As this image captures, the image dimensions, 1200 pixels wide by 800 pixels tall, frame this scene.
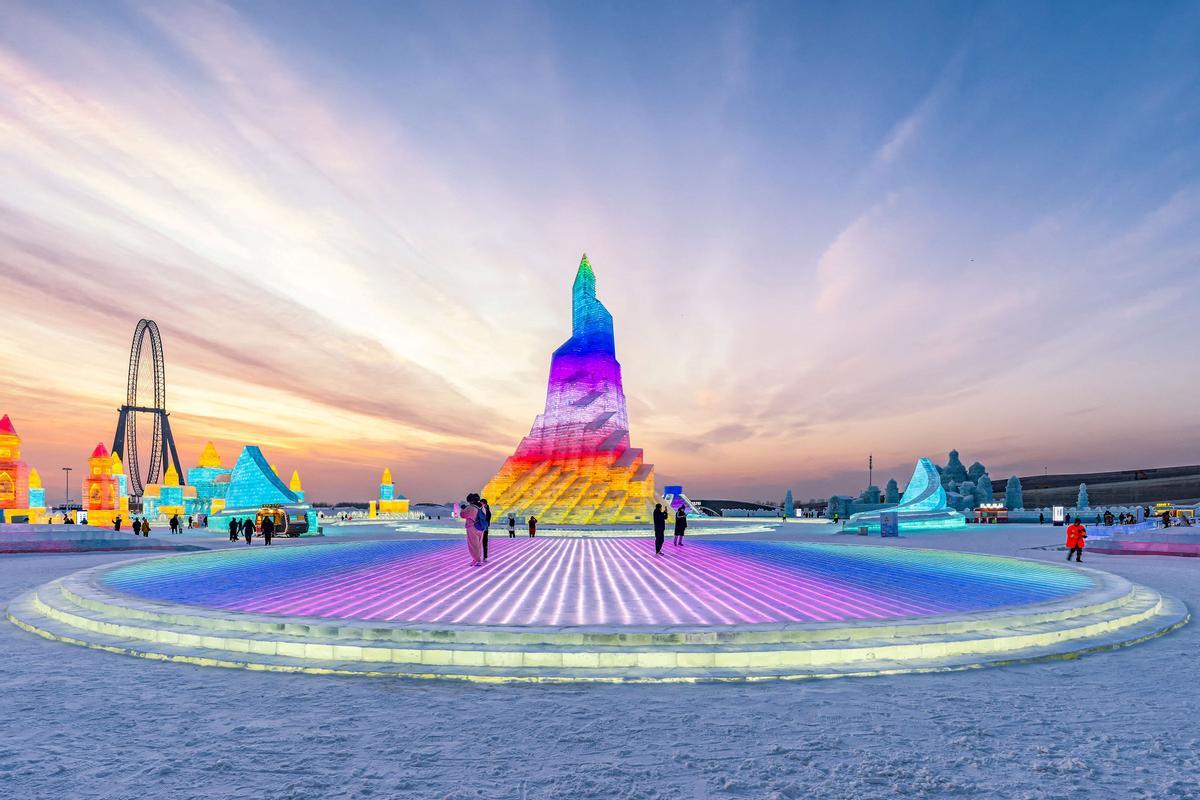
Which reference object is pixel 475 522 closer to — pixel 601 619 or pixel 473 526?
pixel 473 526

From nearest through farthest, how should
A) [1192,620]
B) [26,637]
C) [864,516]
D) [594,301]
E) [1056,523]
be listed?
1. [26,637]
2. [1192,620]
3. [864,516]
4. [1056,523]
5. [594,301]

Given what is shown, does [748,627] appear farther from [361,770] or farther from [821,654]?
[361,770]

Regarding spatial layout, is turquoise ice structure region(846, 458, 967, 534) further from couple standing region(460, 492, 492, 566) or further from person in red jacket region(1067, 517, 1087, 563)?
couple standing region(460, 492, 492, 566)

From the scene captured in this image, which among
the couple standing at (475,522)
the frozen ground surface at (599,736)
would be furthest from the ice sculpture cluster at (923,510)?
the frozen ground surface at (599,736)

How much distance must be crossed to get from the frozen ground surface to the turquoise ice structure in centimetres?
3217

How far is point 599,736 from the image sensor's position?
4727 millimetres

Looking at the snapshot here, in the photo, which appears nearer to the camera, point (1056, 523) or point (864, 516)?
point (864, 516)

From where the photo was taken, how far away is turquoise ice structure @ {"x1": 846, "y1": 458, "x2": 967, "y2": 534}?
40.3 metres

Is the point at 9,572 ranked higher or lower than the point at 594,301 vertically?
lower

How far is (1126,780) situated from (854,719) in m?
1.66

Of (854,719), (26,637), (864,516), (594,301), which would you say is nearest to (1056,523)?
(864,516)

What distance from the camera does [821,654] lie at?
667cm

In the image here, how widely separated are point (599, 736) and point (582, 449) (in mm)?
43684

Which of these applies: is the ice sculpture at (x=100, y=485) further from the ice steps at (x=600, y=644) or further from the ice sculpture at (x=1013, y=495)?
the ice sculpture at (x=1013, y=495)
